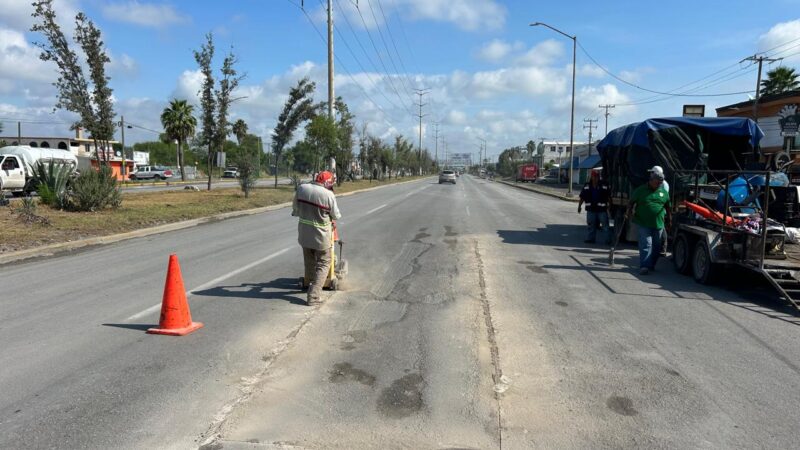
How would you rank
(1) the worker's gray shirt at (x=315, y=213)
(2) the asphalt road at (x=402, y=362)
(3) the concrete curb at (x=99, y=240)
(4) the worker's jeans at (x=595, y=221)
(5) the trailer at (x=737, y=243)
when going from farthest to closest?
(4) the worker's jeans at (x=595, y=221), (3) the concrete curb at (x=99, y=240), (5) the trailer at (x=737, y=243), (1) the worker's gray shirt at (x=315, y=213), (2) the asphalt road at (x=402, y=362)

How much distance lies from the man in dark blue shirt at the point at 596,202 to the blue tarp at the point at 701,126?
1.03m

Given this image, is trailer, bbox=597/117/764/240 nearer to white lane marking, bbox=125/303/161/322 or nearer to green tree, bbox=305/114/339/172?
white lane marking, bbox=125/303/161/322

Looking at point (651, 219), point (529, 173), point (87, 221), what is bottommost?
point (87, 221)

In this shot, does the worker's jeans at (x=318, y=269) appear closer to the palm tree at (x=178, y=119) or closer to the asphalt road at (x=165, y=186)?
the asphalt road at (x=165, y=186)

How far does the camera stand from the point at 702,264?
8.78 meters

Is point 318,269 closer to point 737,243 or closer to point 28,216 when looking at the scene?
point 737,243

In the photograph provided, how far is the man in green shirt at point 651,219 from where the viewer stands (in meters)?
Result: 9.49

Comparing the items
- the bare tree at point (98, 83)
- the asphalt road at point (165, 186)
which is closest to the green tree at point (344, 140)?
the asphalt road at point (165, 186)

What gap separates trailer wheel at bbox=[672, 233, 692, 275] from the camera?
9.42 metres

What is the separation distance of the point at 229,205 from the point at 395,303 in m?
17.4

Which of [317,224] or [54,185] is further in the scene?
[54,185]

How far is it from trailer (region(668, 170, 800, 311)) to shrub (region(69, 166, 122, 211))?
15956mm

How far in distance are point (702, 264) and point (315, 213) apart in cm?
591

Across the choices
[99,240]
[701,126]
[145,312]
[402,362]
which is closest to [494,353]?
[402,362]
